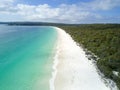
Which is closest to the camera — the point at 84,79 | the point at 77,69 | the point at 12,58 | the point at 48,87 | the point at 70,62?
the point at 48,87

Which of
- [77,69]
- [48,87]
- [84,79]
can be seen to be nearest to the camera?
[48,87]

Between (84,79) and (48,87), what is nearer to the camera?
(48,87)

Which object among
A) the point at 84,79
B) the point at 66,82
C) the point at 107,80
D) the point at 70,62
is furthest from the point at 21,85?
the point at 70,62

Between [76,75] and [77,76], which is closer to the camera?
[77,76]

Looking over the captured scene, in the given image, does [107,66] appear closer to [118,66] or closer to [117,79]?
[118,66]

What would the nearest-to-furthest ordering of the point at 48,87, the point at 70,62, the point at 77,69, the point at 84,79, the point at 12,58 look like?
the point at 48,87 → the point at 84,79 → the point at 77,69 → the point at 70,62 → the point at 12,58

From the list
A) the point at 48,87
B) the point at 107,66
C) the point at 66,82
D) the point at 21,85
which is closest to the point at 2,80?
the point at 21,85

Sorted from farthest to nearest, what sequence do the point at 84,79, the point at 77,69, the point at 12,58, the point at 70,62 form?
the point at 12,58 → the point at 70,62 → the point at 77,69 → the point at 84,79

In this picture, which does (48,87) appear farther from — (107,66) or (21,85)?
(107,66)

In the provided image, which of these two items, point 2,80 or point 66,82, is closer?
point 66,82
